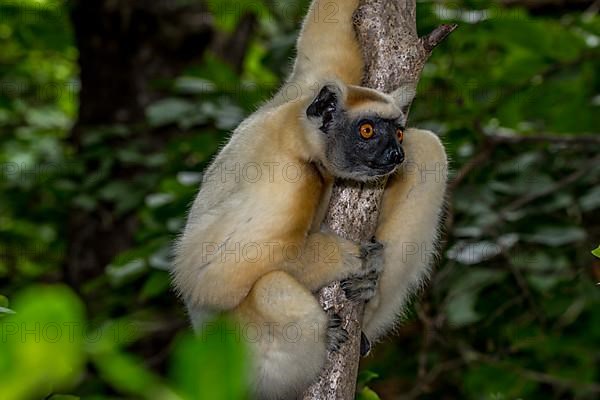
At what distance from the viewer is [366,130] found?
12.4 ft

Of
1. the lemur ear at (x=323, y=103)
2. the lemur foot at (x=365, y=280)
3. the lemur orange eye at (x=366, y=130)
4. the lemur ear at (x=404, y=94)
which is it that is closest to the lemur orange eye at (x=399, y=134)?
the lemur orange eye at (x=366, y=130)

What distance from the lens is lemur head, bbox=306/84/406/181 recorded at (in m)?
3.63

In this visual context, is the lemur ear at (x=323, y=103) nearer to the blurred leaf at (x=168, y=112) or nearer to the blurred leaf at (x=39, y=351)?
the blurred leaf at (x=168, y=112)

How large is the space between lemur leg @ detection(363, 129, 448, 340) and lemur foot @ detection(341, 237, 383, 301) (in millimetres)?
303

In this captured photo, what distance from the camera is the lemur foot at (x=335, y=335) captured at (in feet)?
10.8

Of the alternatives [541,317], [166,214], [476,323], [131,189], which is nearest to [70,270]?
[131,189]

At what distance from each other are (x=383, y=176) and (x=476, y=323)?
2268mm

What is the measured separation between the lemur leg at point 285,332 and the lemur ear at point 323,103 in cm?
81

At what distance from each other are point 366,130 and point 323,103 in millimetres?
263

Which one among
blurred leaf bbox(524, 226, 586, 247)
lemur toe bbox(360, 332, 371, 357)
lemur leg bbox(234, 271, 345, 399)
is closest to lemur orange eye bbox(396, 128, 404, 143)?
lemur leg bbox(234, 271, 345, 399)

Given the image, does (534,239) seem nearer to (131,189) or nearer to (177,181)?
(177,181)

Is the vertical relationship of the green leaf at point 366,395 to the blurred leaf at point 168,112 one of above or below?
below

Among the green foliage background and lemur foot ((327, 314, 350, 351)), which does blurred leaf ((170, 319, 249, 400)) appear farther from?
the green foliage background

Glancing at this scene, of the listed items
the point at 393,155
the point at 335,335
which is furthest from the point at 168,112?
the point at 335,335
